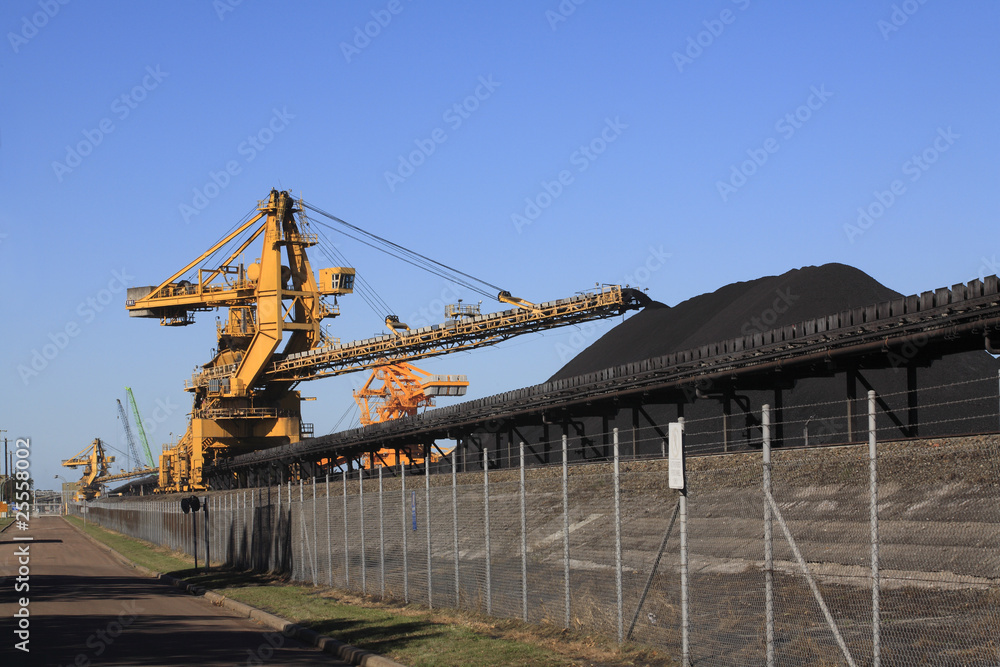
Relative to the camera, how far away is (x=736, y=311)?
61.0 meters

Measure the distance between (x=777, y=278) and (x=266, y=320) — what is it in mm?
31982

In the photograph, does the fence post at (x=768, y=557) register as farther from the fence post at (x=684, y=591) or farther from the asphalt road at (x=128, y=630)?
the asphalt road at (x=128, y=630)

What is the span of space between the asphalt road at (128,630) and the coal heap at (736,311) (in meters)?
36.7

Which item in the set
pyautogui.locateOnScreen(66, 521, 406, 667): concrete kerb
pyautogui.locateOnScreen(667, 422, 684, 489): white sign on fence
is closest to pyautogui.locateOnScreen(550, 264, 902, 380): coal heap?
pyautogui.locateOnScreen(66, 521, 406, 667): concrete kerb

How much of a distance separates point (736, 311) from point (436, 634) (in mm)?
48277

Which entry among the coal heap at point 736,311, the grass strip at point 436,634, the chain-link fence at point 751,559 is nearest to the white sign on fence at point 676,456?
the chain-link fence at point 751,559

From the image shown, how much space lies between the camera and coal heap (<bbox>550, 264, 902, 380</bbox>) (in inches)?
2157

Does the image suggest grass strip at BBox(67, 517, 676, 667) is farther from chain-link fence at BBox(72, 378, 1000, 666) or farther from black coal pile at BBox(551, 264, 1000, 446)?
black coal pile at BBox(551, 264, 1000, 446)

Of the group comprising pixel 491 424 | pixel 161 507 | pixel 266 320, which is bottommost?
pixel 161 507

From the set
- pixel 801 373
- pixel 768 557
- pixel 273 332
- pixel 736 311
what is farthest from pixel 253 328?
pixel 768 557

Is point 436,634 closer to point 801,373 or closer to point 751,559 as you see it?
point 751,559

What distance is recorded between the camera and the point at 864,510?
18.2 meters

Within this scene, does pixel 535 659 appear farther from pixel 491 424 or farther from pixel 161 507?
pixel 161 507

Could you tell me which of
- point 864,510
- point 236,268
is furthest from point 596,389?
point 236,268
